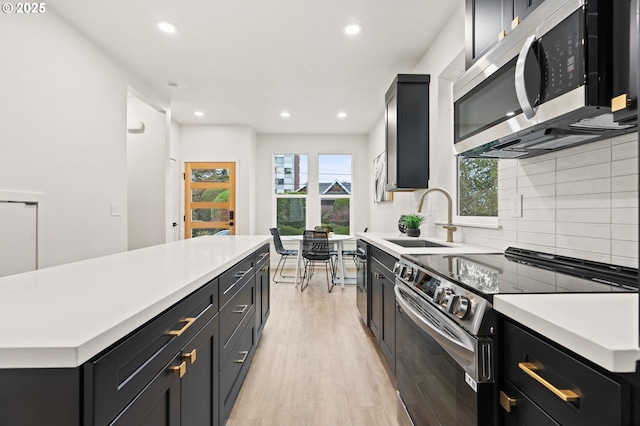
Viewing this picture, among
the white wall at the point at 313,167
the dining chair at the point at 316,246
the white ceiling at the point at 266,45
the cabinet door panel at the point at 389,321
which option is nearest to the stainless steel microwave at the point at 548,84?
the cabinet door panel at the point at 389,321

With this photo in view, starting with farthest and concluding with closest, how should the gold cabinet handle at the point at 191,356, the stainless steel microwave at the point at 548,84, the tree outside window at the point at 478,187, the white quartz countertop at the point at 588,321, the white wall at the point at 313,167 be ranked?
the white wall at the point at 313,167 → the tree outside window at the point at 478,187 → the gold cabinet handle at the point at 191,356 → the stainless steel microwave at the point at 548,84 → the white quartz countertop at the point at 588,321

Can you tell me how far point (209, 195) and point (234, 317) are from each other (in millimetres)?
4543

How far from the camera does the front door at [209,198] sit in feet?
18.8

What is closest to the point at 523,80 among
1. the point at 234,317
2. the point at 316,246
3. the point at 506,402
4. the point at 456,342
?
the point at 456,342

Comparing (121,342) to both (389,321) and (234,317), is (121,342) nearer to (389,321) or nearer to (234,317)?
(234,317)

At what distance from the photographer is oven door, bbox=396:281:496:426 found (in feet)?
2.83

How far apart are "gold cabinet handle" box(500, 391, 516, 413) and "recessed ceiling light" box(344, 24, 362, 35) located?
2.79 m

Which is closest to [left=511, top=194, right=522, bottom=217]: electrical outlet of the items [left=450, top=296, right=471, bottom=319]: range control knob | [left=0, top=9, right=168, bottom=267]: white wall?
[left=450, top=296, right=471, bottom=319]: range control knob

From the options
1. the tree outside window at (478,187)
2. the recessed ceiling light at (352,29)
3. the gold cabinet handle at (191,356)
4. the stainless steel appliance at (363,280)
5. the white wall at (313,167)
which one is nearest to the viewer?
the gold cabinet handle at (191,356)

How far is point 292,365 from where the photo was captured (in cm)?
229

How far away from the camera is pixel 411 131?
293cm

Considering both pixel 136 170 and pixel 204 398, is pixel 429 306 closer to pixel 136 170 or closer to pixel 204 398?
pixel 204 398

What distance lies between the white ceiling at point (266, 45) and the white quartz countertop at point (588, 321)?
241 centimetres

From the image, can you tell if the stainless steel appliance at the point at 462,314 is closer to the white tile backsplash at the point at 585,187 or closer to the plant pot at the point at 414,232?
the white tile backsplash at the point at 585,187
